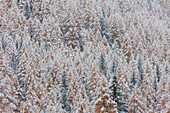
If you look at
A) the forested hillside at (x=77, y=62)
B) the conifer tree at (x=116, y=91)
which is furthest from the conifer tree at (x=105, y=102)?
the conifer tree at (x=116, y=91)

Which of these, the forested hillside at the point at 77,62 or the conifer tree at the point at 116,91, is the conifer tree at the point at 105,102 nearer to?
the forested hillside at the point at 77,62

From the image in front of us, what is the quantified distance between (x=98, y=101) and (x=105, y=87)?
1605mm

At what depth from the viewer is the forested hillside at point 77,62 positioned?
69.2ft

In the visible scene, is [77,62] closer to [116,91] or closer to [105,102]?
[116,91]

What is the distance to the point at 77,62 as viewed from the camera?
134 ft

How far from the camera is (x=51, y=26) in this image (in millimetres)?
57625

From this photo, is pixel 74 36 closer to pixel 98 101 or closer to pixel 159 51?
pixel 159 51

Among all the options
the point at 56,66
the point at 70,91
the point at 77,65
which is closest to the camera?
the point at 70,91

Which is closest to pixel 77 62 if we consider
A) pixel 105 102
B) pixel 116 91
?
pixel 116 91

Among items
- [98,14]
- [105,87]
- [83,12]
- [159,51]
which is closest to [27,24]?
[83,12]

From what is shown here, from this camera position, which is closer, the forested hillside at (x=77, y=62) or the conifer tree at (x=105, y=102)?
the conifer tree at (x=105, y=102)

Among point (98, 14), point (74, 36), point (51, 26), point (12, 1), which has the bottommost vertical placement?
point (74, 36)

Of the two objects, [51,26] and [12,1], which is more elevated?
[12,1]

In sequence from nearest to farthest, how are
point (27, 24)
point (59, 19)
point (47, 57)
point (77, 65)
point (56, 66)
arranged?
point (56, 66)
point (77, 65)
point (47, 57)
point (27, 24)
point (59, 19)
